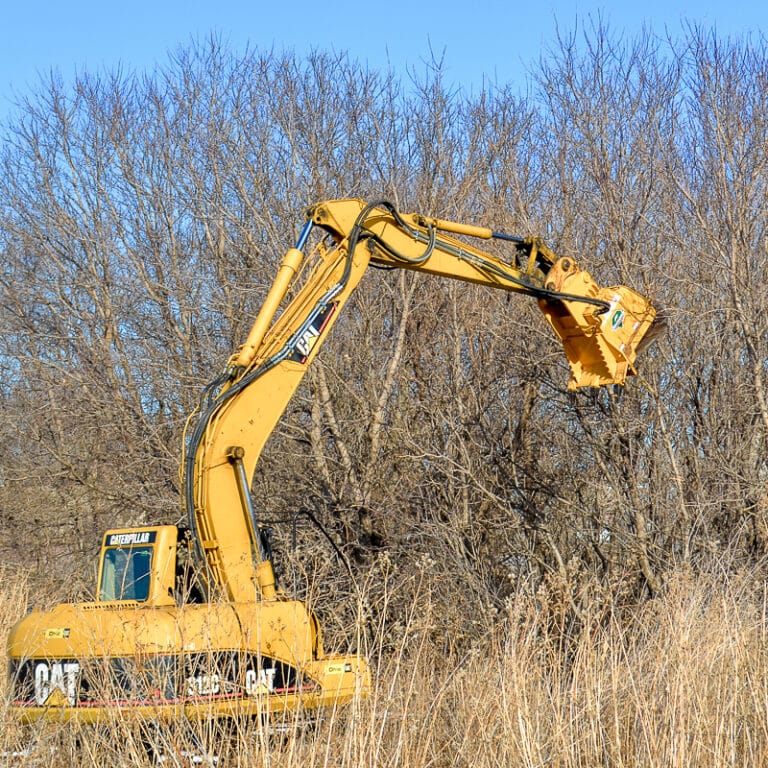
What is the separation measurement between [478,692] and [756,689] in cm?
134

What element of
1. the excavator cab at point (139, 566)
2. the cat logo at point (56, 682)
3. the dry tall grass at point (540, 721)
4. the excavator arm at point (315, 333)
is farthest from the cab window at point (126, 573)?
the dry tall grass at point (540, 721)

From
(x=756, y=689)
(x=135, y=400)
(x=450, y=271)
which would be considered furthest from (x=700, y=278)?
(x=135, y=400)

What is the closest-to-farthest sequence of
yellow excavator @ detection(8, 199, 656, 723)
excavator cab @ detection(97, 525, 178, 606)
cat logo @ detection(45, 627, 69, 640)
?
yellow excavator @ detection(8, 199, 656, 723) → cat logo @ detection(45, 627, 69, 640) → excavator cab @ detection(97, 525, 178, 606)

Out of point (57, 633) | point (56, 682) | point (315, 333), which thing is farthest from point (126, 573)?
point (315, 333)

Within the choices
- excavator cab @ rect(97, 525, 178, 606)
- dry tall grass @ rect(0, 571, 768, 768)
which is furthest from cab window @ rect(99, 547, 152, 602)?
dry tall grass @ rect(0, 571, 768, 768)

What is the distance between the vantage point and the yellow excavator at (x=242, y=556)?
538 centimetres

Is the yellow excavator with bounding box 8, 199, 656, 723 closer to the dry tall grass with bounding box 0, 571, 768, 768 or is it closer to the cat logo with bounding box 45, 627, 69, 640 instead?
the cat logo with bounding box 45, 627, 69, 640

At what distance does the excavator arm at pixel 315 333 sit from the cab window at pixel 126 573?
364 millimetres

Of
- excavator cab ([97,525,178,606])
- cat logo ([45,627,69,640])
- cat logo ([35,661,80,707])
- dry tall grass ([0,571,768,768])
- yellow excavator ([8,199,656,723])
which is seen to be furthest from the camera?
excavator cab ([97,525,178,606])

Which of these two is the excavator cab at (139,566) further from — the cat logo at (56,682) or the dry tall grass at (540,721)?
the dry tall grass at (540,721)

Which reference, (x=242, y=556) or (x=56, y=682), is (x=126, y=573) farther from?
(x=56, y=682)

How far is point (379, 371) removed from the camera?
458 inches

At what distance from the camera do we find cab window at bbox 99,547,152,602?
645 cm

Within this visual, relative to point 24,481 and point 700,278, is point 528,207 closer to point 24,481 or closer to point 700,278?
point 700,278
